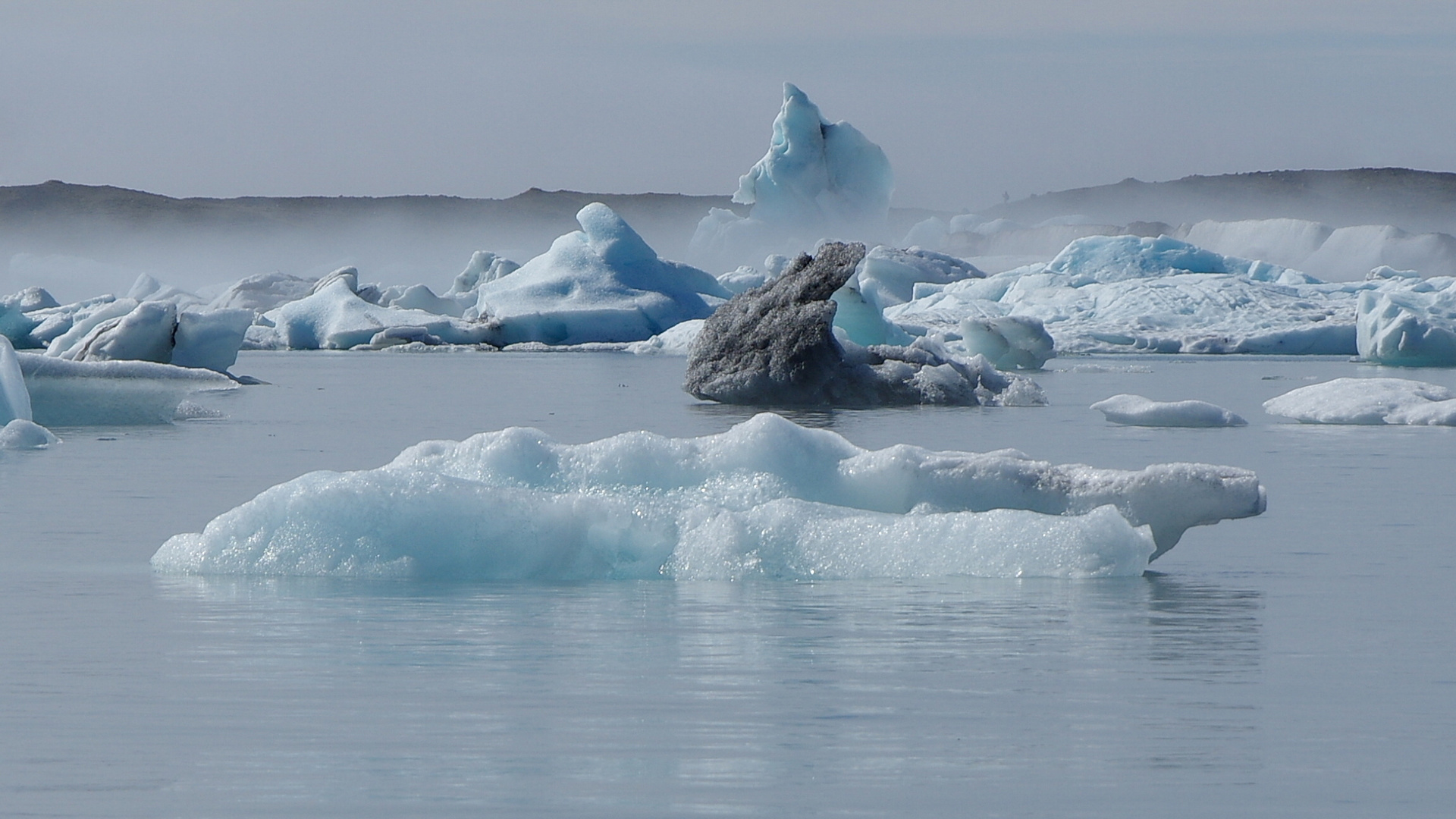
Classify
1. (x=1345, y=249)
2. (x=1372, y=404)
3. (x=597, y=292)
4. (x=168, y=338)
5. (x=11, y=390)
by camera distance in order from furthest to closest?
(x=1345, y=249) < (x=597, y=292) < (x=168, y=338) < (x=1372, y=404) < (x=11, y=390)

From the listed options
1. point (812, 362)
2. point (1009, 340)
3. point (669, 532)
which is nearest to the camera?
point (669, 532)

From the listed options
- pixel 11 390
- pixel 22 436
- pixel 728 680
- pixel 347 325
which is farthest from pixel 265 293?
pixel 728 680

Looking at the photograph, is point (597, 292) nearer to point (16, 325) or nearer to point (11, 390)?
point (16, 325)

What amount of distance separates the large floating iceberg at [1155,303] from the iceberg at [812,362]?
12.9m

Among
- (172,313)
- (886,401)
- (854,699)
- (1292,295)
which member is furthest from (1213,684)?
(1292,295)

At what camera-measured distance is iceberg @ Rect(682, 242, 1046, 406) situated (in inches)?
549

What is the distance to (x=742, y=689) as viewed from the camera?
322 centimetres

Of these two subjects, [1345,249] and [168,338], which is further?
[1345,249]

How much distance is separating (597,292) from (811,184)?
31.3 feet

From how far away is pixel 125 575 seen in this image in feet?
15.8

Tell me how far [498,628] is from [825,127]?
3514 centimetres

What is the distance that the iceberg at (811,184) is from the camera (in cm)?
3797

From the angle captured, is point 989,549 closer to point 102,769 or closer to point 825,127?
point 102,769

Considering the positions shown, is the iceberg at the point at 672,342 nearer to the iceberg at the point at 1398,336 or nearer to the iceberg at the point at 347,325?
the iceberg at the point at 347,325
